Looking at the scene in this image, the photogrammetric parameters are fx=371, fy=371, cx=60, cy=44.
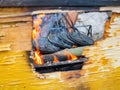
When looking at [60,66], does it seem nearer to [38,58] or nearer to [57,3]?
[38,58]

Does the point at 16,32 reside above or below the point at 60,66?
above

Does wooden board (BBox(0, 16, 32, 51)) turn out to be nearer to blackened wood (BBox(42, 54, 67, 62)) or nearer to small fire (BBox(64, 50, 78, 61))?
blackened wood (BBox(42, 54, 67, 62))

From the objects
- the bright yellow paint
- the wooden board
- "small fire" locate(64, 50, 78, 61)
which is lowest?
the bright yellow paint

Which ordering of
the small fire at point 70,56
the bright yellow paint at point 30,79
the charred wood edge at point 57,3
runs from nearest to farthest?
the charred wood edge at point 57,3 → the bright yellow paint at point 30,79 → the small fire at point 70,56

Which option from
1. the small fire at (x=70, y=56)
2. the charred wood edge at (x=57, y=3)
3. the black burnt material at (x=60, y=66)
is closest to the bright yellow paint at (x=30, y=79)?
the black burnt material at (x=60, y=66)

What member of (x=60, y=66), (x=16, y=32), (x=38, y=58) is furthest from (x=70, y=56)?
(x=16, y=32)

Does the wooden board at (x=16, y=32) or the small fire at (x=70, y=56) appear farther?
the small fire at (x=70, y=56)

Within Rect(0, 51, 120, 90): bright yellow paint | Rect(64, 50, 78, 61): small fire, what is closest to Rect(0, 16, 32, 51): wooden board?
Rect(0, 51, 120, 90): bright yellow paint

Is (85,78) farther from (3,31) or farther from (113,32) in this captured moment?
(3,31)

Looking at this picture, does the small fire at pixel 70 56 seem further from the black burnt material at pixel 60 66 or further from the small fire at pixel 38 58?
the small fire at pixel 38 58

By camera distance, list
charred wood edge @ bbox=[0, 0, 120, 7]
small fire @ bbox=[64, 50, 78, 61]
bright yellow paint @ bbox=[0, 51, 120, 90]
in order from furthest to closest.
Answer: small fire @ bbox=[64, 50, 78, 61] → bright yellow paint @ bbox=[0, 51, 120, 90] → charred wood edge @ bbox=[0, 0, 120, 7]

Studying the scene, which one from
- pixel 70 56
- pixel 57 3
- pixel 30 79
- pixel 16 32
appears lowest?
pixel 30 79

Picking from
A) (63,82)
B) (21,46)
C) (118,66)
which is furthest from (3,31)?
(118,66)

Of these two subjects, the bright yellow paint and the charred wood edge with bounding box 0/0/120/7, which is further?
the bright yellow paint
